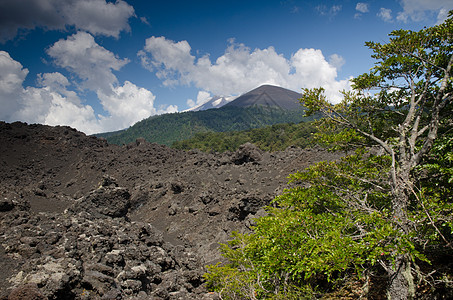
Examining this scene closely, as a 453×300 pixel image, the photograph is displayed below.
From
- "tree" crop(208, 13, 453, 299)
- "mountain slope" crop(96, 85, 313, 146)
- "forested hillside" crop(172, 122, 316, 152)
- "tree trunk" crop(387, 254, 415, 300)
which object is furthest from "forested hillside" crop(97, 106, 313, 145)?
"tree trunk" crop(387, 254, 415, 300)

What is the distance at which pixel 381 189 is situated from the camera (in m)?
5.98

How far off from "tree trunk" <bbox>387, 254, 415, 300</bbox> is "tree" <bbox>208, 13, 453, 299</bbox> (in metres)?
0.02

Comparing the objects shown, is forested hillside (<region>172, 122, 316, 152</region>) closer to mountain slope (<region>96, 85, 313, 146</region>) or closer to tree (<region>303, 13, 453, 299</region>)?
mountain slope (<region>96, 85, 313, 146</region>)

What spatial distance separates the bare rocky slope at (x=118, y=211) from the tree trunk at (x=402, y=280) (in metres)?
5.63

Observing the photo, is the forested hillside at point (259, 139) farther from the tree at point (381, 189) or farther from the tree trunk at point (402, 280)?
the tree trunk at point (402, 280)

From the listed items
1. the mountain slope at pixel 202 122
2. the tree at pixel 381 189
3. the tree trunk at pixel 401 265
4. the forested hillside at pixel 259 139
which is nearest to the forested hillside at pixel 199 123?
the mountain slope at pixel 202 122

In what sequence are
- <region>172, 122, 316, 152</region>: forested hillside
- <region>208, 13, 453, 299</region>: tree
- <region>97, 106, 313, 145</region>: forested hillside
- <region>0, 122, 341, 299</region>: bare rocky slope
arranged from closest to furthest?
<region>208, 13, 453, 299</region>: tree, <region>0, 122, 341, 299</region>: bare rocky slope, <region>172, 122, 316, 152</region>: forested hillside, <region>97, 106, 313, 145</region>: forested hillside

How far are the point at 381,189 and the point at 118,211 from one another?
516 inches

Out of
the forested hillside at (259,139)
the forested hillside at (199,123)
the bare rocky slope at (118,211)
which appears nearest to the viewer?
the bare rocky slope at (118,211)

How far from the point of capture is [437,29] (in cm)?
550

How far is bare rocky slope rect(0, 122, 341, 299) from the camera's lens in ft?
23.3

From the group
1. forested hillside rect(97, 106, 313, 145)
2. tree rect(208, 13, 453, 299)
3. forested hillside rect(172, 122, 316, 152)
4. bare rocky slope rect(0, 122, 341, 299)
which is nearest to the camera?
tree rect(208, 13, 453, 299)

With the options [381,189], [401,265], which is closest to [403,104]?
[381,189]

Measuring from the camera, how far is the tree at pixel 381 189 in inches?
179
